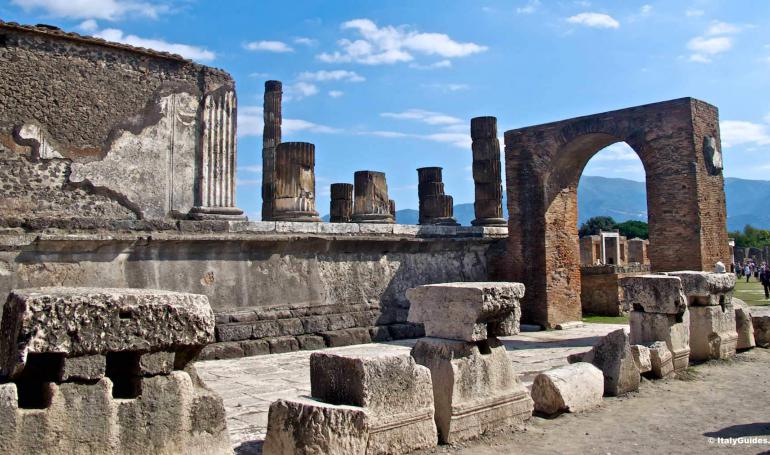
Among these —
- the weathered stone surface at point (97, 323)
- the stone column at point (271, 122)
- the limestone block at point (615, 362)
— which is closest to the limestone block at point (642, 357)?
the limestone block at point (615, 362)

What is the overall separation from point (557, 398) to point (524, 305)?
7536 millimetres

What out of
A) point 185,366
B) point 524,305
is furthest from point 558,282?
point 185,366

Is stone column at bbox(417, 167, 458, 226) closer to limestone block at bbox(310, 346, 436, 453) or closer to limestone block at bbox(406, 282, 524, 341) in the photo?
Result: limestone block at bbox(406, 282, 524, 341)

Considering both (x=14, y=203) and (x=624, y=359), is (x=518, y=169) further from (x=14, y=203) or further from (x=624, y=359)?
(x=14, y=203)

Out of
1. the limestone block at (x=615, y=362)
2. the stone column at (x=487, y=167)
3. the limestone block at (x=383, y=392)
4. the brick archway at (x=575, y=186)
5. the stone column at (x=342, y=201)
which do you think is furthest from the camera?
the stone column at (x=342, y=201)

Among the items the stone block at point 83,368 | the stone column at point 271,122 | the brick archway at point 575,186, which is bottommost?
the stone block at point 83,368

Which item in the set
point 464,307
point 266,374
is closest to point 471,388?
point 464,307

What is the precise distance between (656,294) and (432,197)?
27.6 ft

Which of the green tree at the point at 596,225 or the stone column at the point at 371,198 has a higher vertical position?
the green tree at the point at 596,225

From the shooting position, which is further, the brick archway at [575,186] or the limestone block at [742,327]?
the brick archway at [575,186]

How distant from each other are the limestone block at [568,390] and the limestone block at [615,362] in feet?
0.95

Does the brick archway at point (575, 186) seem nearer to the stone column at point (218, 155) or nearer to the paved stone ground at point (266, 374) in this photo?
the paved stone ground at point (266, 374)

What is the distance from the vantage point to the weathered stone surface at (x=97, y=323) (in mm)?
2614

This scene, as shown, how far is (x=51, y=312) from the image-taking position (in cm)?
264
